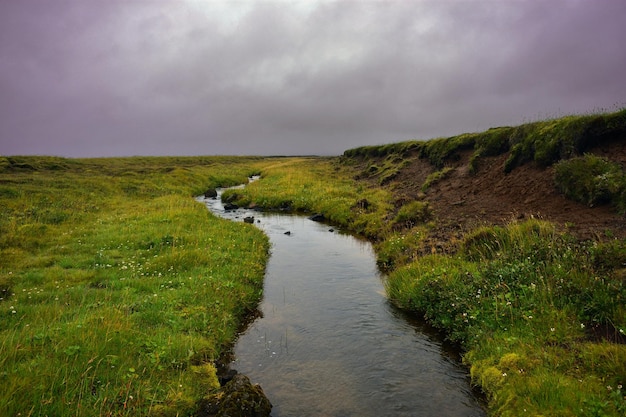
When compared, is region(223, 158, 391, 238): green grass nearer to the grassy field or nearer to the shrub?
the grassy field

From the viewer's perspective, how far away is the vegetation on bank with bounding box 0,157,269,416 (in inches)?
287

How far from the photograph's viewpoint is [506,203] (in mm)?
21891

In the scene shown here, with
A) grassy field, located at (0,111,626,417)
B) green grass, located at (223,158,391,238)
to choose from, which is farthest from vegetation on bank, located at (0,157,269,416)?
green grass, located at (223,158,391,238)

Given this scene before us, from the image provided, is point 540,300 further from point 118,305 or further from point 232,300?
point 118,305

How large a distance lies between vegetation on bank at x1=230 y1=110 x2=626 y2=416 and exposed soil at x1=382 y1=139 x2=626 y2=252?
630 mm

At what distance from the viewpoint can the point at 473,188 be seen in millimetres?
27516

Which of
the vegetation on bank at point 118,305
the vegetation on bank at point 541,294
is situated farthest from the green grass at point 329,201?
the vegetation on bank at point 118,305

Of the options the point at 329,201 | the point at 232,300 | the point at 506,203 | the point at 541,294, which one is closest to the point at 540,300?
the point at 541,294

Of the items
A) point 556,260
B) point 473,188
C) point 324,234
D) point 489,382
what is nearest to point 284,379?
point 489,382

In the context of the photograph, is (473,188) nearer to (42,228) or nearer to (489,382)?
(489,382)

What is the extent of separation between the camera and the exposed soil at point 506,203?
49.2 ft

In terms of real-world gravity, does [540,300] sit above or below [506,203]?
below

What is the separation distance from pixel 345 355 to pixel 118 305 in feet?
22.0

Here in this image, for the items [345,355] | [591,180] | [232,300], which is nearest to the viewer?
[345,355]
